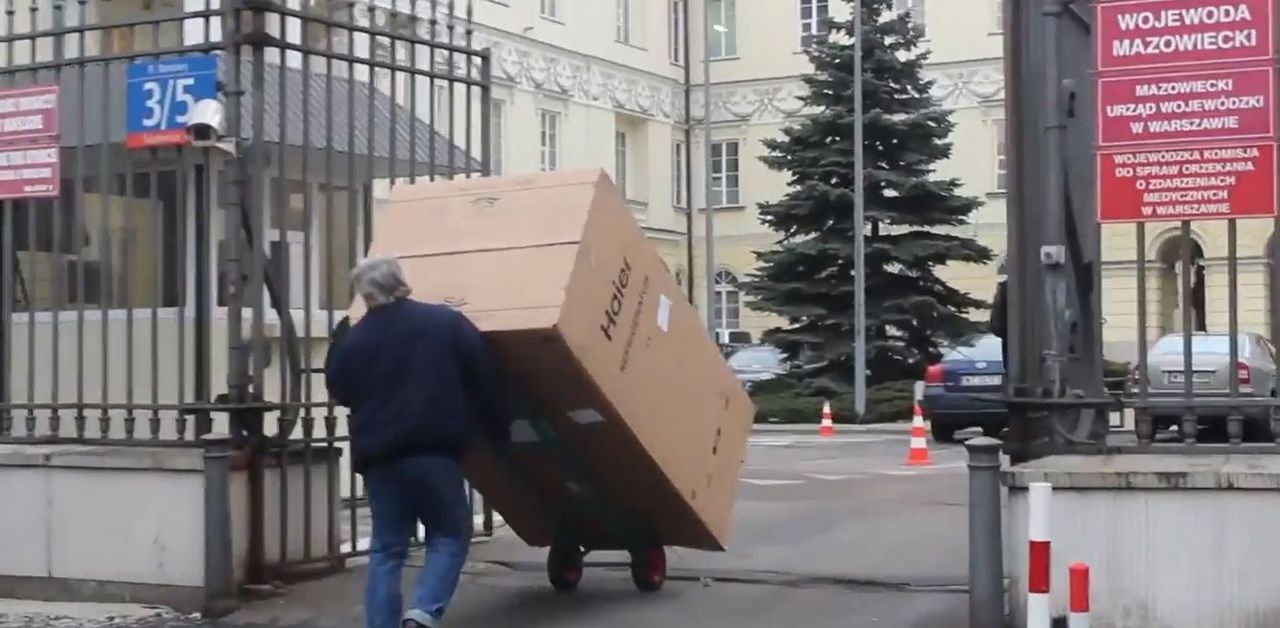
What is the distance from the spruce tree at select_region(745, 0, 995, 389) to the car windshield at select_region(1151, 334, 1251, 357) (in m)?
23.3

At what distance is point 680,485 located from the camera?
26.2ft

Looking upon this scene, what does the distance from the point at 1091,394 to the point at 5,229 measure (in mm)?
5800

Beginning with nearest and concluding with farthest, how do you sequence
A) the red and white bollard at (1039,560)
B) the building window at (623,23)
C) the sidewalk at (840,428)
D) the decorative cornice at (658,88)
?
the red and white bollard at (1039,560), the sidewalk at (840,428), the decorative cornice at (658,88), the building window at (623,23)

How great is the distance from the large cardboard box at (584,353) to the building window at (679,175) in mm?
39415

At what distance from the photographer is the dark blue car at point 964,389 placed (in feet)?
72.5

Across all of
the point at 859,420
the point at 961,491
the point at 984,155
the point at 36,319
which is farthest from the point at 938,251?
the point at 36,319

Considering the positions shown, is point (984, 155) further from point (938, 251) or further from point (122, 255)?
point (122, 255)

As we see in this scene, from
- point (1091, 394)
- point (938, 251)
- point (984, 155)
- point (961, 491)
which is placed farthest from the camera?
point (984, 155)

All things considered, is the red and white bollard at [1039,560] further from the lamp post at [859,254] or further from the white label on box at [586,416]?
the lamp post at [859,254]

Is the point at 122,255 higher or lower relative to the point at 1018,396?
higher

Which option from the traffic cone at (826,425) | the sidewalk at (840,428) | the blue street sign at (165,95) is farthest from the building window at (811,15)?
the blue street sign at (165,95)

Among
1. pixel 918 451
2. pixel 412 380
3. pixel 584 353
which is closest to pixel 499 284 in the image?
pixel 584 353

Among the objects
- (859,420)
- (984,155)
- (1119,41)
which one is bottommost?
(859,420)

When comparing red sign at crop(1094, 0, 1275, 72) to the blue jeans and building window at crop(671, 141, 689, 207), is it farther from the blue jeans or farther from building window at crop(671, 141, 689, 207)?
building window at crop(671, 141, 689, 207)
